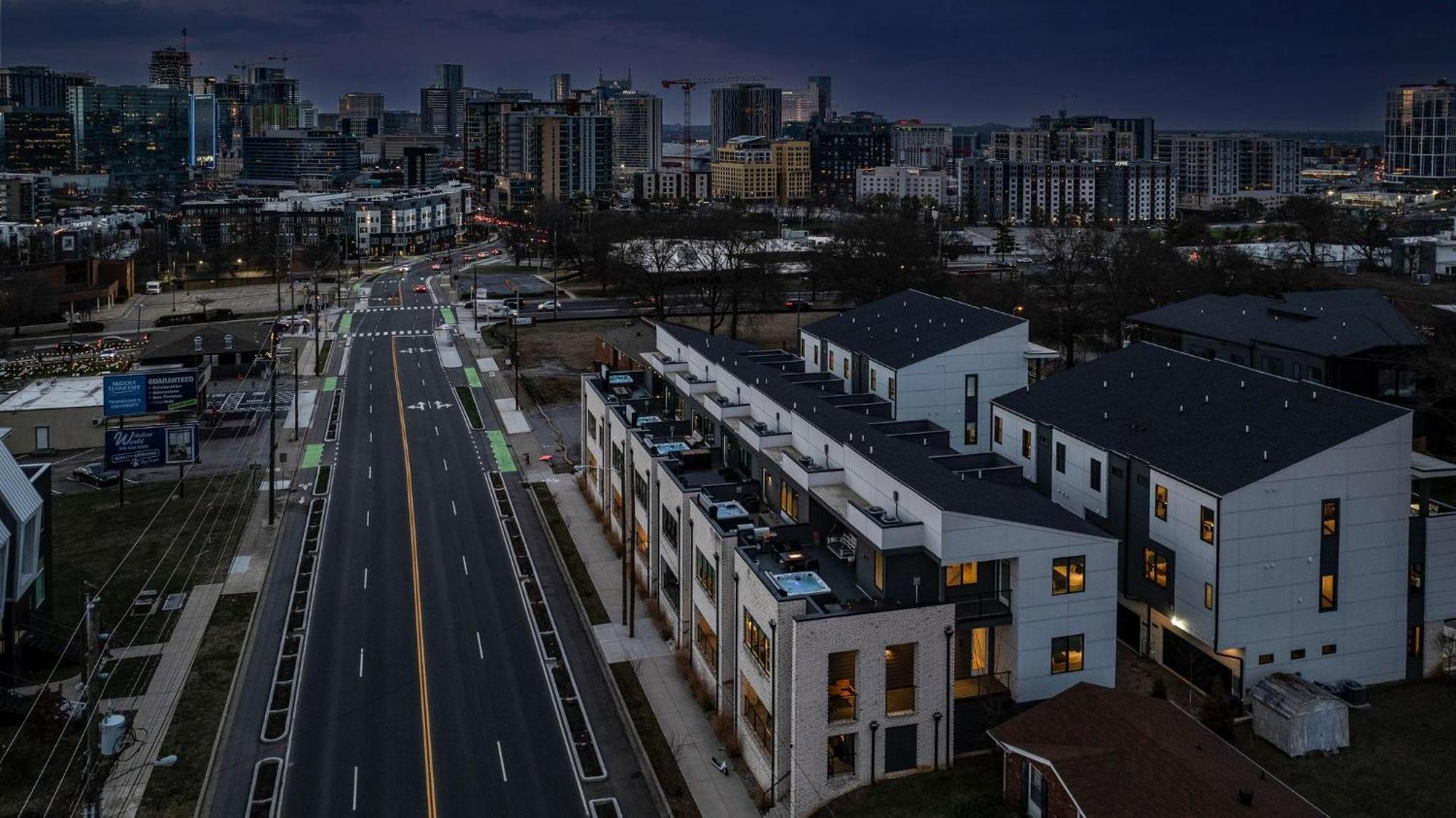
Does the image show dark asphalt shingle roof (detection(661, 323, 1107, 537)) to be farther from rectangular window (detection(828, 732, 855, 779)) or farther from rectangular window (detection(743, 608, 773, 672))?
rectangular window (detection(828, 732, 855, 779))

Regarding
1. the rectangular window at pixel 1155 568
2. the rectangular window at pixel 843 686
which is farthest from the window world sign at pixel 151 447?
the rectangular window at pixel 1155 568

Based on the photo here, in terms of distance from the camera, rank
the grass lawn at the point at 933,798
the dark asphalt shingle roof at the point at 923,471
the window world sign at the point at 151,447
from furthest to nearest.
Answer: the window world sign at the point at 151,447, the dark asphalt shingle roof at the point at 923,471, the grass lawn at the point at 933,798

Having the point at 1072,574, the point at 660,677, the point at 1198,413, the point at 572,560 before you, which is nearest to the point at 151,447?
the point at 572,560

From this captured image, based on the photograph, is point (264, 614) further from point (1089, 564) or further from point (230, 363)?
point (230, 363)

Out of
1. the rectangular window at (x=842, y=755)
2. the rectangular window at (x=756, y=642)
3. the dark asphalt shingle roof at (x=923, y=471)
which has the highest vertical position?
the dark asphalt shingle roof at (x=923, y=471)

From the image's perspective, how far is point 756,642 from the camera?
38062mm

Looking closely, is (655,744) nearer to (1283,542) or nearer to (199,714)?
(199,714)

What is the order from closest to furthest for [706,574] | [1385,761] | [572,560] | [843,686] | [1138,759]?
[1138,759] < [843,686] < [1385,761] < [706,574] < [572,560]

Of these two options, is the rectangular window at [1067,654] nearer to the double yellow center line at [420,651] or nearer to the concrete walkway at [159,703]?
the double yellow center line at [420,651]

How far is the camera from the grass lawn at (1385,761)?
3434 centimetres

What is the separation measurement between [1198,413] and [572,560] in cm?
2979

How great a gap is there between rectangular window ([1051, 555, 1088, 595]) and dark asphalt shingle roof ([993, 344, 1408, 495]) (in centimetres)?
573

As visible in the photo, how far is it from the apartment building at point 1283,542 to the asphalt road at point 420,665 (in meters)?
22.9

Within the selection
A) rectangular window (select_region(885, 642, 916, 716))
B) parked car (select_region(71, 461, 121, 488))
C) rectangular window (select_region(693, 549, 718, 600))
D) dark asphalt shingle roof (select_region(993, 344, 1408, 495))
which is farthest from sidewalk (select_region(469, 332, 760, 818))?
parked car (select_region(71, 461, 121, 488))
